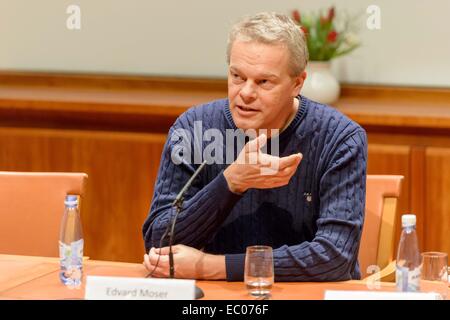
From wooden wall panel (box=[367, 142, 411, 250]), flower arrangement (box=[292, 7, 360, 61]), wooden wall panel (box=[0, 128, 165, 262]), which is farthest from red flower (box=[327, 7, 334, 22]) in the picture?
wooden wall panel (box=[0, 128, 165, 262])

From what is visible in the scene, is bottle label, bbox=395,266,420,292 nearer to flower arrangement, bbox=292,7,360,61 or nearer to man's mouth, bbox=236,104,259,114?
man's mouth, bbox=236,104,259,114

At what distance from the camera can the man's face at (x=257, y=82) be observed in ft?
9.13

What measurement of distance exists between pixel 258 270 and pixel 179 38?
9.47ft

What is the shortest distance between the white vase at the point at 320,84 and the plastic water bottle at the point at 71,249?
2092mm

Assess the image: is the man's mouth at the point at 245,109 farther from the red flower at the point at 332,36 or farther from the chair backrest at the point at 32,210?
the red flower at the point at 332,36

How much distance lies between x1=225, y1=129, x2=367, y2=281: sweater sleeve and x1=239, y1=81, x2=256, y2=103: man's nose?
1.09 ft

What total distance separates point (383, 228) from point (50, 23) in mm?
2918

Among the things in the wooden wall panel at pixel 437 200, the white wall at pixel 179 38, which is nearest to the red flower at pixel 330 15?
the white wall at pixel 179 38

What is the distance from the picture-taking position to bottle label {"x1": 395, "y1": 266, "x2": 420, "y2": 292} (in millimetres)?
2430

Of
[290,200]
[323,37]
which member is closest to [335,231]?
[290,200]

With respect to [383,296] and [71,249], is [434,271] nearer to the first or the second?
[383,296]

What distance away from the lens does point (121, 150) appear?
4855 millimetres

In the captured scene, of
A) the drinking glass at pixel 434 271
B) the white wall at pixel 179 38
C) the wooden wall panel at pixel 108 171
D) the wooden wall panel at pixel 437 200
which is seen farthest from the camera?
the wooden wall panel at pixel 108 171

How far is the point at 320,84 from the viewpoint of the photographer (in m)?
4.61
